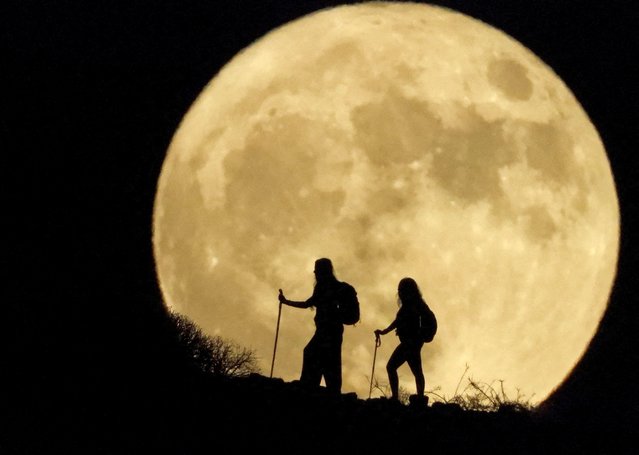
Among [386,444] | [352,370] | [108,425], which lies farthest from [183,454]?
[352,370]

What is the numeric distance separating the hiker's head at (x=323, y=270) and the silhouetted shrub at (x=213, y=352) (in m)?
1.94

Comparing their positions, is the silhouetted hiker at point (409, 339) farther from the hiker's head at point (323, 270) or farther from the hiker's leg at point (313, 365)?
the hiker's head at point (323, 270)

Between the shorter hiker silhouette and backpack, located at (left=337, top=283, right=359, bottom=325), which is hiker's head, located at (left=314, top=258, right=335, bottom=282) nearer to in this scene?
backpack, located at (left=337, top=283, right=359, bottom=325)

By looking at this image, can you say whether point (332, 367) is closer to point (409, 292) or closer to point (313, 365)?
point (313, 365)

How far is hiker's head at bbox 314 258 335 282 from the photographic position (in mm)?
6887

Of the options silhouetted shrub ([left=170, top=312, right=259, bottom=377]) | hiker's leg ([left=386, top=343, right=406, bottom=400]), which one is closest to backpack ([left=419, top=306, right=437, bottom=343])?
hiker's leg ([left=386, top=343, right=406, bottom=400])

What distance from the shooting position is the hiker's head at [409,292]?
710 cm

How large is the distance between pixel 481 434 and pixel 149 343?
12.2 ft

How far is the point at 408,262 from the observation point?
37.1 ft

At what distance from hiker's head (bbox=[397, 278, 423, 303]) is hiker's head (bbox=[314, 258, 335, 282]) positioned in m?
0.86

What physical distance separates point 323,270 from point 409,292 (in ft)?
3.43

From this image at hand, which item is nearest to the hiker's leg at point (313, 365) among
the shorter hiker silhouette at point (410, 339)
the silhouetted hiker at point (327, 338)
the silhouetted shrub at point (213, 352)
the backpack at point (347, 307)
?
the silhouetted hiker at point (327, 338)

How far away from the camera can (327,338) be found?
22.2 ft

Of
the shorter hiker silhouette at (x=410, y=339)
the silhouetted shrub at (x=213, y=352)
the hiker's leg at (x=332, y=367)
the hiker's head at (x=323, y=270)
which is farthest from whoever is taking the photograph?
the silhouetted shrub at (x=213, y=352)
